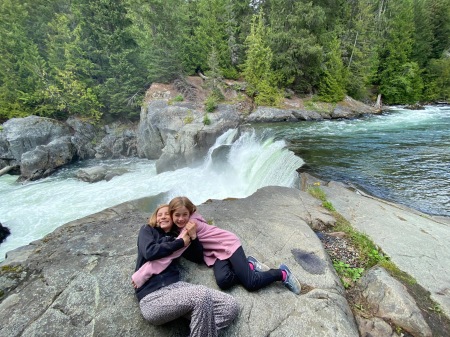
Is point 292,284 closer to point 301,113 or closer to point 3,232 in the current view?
point 3,232

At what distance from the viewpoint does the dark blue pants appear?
3.09m

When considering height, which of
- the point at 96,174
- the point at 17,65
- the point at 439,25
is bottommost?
the point at 96,174

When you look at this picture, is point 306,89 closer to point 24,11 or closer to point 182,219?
point 182,219

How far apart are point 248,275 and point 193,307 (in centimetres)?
90

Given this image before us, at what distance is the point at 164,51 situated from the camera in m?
19.5

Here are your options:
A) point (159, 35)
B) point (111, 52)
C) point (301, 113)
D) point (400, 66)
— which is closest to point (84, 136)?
point (111, 52)

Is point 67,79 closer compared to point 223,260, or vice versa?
point 223,260

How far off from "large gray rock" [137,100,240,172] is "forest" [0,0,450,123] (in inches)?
114

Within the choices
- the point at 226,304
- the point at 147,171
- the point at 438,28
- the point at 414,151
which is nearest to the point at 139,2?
the point at 147,171

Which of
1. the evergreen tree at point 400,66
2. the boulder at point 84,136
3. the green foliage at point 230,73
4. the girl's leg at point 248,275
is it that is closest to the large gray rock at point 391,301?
the girl's leg at point 248,275

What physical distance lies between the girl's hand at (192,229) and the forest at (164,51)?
56.6 ft

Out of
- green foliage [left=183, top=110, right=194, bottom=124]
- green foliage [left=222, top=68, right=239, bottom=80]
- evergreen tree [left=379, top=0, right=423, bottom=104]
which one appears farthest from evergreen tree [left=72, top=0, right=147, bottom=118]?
evergreen tree [left=379, top=0, right=423, bottom=104]

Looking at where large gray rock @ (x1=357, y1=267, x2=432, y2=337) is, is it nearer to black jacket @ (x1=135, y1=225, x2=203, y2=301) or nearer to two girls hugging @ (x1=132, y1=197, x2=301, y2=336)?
two girls hugging @ (x1=132, y1=197, x2=301, y2=336)

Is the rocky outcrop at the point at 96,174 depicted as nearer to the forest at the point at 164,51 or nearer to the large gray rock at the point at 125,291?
the forest at the point at 164,51
